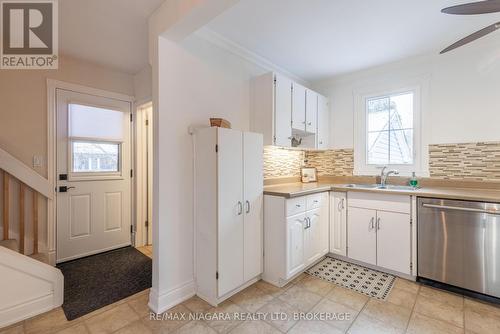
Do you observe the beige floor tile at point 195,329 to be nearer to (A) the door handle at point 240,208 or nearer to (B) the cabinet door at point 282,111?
(A) the door handle at point 240,208

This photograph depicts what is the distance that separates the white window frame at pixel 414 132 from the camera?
112 inches

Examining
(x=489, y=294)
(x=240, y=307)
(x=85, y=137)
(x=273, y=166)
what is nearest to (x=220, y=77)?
(x=273, y=166)

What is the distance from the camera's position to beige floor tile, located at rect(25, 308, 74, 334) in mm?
1699

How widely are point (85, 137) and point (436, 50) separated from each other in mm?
4444

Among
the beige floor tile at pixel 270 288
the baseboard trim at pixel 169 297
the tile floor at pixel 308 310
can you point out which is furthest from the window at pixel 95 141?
the beige floor tile at pixel 270 288

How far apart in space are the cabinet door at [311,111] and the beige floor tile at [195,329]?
2.50m

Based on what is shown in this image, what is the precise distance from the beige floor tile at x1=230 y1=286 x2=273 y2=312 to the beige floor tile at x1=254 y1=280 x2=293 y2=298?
0.05m

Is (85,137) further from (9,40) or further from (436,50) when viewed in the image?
(436,50)

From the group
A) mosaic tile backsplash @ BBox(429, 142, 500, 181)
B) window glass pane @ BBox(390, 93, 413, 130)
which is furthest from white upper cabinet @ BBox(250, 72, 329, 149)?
mosaic tile backsplash @ BBox(429, 142, 500, 181)

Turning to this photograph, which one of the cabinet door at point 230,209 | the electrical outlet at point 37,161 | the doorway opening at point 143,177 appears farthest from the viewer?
the doorway opening at point 143,177

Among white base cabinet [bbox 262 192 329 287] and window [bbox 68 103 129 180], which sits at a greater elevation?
window [bbox 68 103 129 180]

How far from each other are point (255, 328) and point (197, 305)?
58 centimetres

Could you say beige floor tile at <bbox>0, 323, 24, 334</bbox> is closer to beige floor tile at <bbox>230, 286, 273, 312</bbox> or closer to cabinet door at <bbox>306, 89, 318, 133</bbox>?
beige floor tile at <bbox>230, 286, 273, 312</bbox>

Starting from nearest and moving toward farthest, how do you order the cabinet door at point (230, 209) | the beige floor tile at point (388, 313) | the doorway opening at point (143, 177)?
1. the beige floor tile at point (388, 313)
2. the cabinet door at point (230, 209)
3. the doorway opening at point (143, 177)
